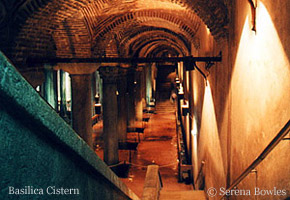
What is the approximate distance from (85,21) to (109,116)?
382 cm

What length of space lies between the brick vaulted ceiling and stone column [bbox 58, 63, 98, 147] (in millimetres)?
351

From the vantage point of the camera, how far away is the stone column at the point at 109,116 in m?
10.2

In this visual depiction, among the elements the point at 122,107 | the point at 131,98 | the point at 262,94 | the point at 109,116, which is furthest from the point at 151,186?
the point at 131,98

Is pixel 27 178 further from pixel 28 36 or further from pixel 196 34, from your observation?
pixel 196 34

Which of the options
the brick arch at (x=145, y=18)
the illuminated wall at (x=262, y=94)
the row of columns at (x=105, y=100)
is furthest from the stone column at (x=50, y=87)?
the illuminated wall at (x=262, y=94)

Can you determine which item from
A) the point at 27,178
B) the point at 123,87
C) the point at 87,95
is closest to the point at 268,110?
the point at 27,178

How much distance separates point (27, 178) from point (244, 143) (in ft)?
7.86

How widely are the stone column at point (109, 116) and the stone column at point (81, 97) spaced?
79.7 inches

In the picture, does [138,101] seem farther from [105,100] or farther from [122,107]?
[105,100]

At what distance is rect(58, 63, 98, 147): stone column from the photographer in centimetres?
802

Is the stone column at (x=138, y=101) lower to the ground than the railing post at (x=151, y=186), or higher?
higher

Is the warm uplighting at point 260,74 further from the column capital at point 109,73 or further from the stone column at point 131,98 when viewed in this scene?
the stone column at point 131,98

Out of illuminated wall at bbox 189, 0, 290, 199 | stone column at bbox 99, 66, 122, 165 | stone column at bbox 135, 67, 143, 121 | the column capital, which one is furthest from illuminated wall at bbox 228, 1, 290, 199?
stone column at bbox 135, 67, 143, 121

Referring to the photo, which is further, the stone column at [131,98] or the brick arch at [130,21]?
the stone column at [131,98]
